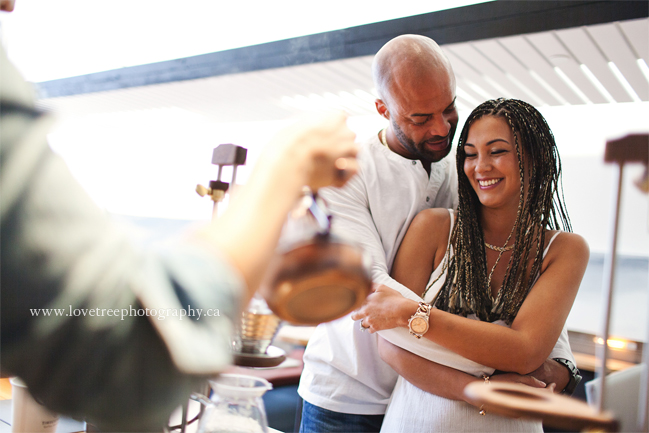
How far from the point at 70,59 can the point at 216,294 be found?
18.9 ft

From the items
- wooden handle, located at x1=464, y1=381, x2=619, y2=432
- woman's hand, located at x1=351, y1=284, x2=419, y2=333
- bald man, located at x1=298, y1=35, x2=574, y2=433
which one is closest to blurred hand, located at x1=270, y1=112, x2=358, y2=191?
wooden handle, located at x1=464, y1=381, x2=619, y2=432

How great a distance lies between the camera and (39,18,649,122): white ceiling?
3.27 m

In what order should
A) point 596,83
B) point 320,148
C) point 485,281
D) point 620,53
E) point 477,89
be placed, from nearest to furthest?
1. point 320,148
2. point 485,281
3. point 620,53
4. point 596,83
5. point 477,89

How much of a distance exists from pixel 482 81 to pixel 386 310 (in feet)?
11.5

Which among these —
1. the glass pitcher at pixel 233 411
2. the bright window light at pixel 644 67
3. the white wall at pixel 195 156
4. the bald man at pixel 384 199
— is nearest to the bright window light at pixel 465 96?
the white wall at pixel 195 156

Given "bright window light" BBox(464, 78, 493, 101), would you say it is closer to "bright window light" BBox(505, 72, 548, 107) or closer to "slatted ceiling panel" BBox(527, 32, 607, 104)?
"bright window light" BBox(505, 72, 548, 107)

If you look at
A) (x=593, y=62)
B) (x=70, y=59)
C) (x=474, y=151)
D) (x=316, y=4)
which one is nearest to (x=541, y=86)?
(x=593, y=62)

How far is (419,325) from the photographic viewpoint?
1236 millimetres

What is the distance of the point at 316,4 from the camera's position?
11.8 ft

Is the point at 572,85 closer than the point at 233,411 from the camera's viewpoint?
No

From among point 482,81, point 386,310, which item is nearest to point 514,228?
point 386,310

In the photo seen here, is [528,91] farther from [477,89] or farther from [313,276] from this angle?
[313,276]

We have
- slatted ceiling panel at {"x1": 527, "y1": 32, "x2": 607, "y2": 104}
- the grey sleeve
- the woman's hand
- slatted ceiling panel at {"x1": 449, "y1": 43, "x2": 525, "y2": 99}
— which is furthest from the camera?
slatted ceiling panel at {"x1": 449, "y1": 43, "x2": 525, "y2": 99}

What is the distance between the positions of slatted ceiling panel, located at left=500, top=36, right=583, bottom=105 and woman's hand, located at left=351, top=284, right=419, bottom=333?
2.63m
